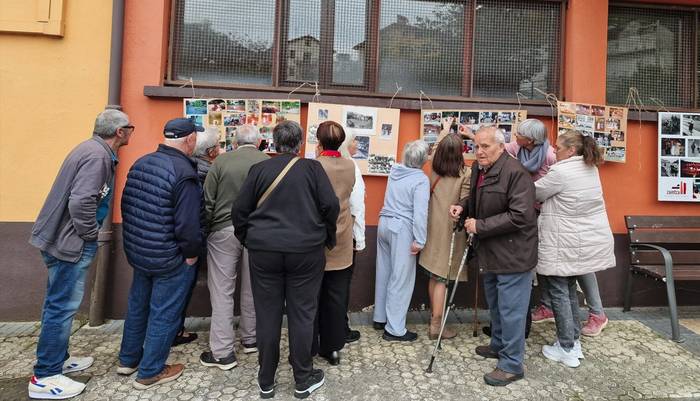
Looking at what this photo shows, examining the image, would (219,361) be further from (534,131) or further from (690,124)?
(690,124)

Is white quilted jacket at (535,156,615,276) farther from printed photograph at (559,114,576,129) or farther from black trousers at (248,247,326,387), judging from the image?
black trousers at (248,247,326,387)

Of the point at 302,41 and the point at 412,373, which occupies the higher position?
the point at 302,41

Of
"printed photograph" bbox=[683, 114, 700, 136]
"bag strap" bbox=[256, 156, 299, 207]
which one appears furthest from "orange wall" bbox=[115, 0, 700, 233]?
"bag strap" bbox=[256, 156, 299, 207]

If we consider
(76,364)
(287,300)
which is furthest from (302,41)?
(76,364)

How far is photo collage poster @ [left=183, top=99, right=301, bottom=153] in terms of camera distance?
177 inches

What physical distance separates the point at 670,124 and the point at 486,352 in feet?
11.7

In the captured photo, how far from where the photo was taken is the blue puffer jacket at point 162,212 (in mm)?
2902

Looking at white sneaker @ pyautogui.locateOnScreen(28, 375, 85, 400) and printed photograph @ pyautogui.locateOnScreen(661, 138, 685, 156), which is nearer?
white sneaker @ pyautogui.locateOnScreen(28, 375, 85, 400)

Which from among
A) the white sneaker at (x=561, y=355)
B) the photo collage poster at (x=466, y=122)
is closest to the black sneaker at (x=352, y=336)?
A: the white sneaker at (x=561, y=355)

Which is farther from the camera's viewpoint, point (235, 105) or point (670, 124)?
point (670, 124)

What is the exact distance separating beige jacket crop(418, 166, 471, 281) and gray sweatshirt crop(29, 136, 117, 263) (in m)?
2.69

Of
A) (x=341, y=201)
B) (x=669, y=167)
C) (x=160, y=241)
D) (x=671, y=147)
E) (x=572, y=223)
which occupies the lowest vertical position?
(x=160, y=241)

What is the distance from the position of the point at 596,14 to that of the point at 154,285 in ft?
17.7

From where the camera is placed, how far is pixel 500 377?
3219 mm
